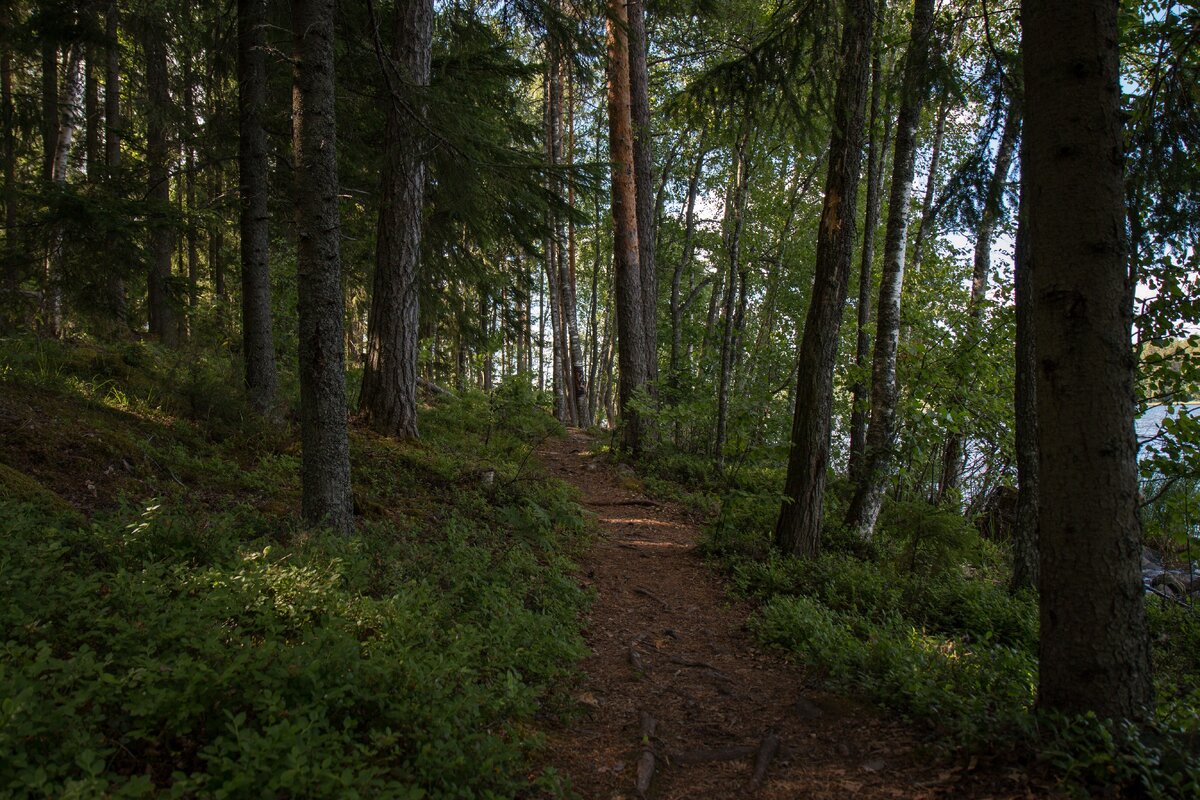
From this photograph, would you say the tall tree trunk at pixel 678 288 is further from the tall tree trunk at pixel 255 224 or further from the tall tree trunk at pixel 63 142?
the tall tree trunk at pixel 63 142

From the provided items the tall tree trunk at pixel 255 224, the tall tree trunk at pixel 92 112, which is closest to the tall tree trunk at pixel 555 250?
the tall tree trunk at pixel 255 224

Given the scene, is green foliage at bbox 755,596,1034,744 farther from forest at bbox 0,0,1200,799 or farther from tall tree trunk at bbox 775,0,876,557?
tall tree trunk at bbox 775,0,876,557

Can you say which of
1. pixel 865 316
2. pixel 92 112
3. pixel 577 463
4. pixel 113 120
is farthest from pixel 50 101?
pixel 865 316

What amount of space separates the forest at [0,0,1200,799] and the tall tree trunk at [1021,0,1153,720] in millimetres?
17

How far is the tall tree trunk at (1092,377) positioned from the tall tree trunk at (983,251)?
3.01m

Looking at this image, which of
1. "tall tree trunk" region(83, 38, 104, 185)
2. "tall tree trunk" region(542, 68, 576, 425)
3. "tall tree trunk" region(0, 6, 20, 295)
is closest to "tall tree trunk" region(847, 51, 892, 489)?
"tall tree trunk" region(542, 68, 576, 425)

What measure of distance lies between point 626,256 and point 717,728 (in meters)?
9.90

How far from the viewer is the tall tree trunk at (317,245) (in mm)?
4945

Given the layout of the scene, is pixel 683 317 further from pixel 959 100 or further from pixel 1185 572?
pixel 959 100

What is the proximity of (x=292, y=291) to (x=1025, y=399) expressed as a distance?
14.8 metres

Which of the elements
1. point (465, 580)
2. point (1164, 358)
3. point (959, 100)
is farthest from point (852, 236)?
point (465, 580)

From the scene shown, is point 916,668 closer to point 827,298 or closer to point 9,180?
point 827,298

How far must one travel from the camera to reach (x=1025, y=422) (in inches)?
272

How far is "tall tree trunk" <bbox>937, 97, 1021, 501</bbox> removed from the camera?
20.3 ft
